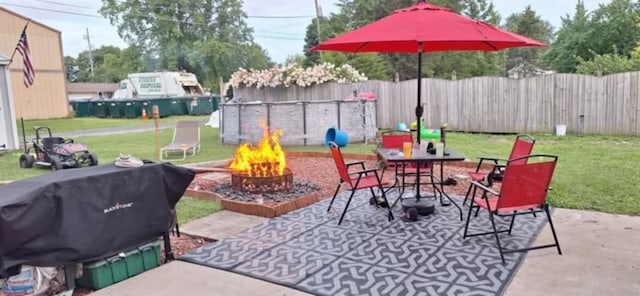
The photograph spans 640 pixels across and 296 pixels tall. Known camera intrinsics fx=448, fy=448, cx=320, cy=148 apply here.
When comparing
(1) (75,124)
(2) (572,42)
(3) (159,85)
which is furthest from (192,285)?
(3) (159,85)

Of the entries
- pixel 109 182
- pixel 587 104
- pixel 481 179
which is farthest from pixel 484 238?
pixel 587 104

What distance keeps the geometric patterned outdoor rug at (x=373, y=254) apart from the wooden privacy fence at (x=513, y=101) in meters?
7.77

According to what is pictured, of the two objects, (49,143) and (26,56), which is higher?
(26,56)

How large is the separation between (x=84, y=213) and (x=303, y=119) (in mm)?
7680

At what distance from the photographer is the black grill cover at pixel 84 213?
2.71 meters

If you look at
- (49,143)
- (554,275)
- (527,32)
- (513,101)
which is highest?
(527,32)

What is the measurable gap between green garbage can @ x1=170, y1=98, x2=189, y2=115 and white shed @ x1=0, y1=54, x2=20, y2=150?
1360cm

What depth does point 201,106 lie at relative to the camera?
25.7 metres

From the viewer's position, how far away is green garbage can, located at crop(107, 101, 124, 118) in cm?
2417

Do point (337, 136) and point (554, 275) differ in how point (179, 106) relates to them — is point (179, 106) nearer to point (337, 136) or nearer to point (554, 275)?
point (337, 136)

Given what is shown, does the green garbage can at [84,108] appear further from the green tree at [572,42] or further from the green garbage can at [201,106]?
the green tree at [572,42]

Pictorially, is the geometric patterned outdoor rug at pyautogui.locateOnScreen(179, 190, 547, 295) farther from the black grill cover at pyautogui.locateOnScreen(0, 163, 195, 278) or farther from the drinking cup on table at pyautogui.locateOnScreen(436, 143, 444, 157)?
the drinking cup on table at pyautogui.locateOnScreen(436, 143, 444, 157)

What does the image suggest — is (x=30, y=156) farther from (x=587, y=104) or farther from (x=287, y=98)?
(x=587, y=104)

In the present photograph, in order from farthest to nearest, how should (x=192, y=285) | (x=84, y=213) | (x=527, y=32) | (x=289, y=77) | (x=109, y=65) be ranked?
(x=109, y=65) → (x=527, y=32) → (x=289, y=77) → (x=192, y=285) → (x=84, y=213)
